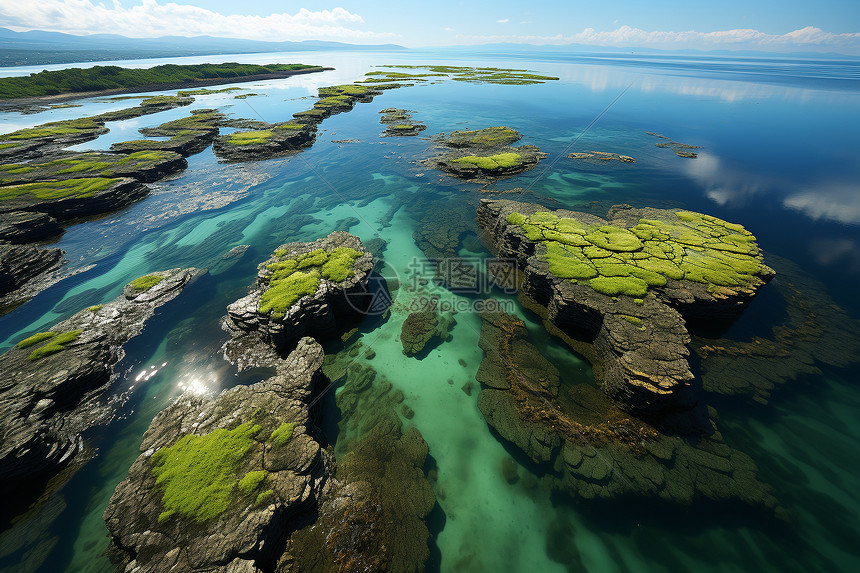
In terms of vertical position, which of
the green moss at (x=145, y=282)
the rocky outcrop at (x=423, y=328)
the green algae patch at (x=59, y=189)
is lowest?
the rocky outcrop at (x=423, y=328)

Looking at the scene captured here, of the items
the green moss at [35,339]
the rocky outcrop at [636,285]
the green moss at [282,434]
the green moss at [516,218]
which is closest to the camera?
the green moss at [282,434]

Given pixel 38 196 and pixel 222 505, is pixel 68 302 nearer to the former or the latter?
pixel 38 196

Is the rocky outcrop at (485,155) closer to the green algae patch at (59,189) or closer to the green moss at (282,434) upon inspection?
the green moss at (282,434)

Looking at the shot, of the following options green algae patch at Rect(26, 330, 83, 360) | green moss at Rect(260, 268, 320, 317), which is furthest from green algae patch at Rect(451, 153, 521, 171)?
green algae patch at Rect(26, 330, 83, 360)

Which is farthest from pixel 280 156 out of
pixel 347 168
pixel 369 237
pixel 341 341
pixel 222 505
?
pixel 222 505

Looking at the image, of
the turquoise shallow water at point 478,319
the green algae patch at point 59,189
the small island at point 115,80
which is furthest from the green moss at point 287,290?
the small island at point 115,80

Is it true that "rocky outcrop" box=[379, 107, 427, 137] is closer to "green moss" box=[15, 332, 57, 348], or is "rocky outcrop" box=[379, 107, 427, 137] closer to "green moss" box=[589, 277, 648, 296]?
"green moss" box=[589, 277, 648, 296]

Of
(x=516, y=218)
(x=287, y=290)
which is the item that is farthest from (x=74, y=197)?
(x=516, y=218)
